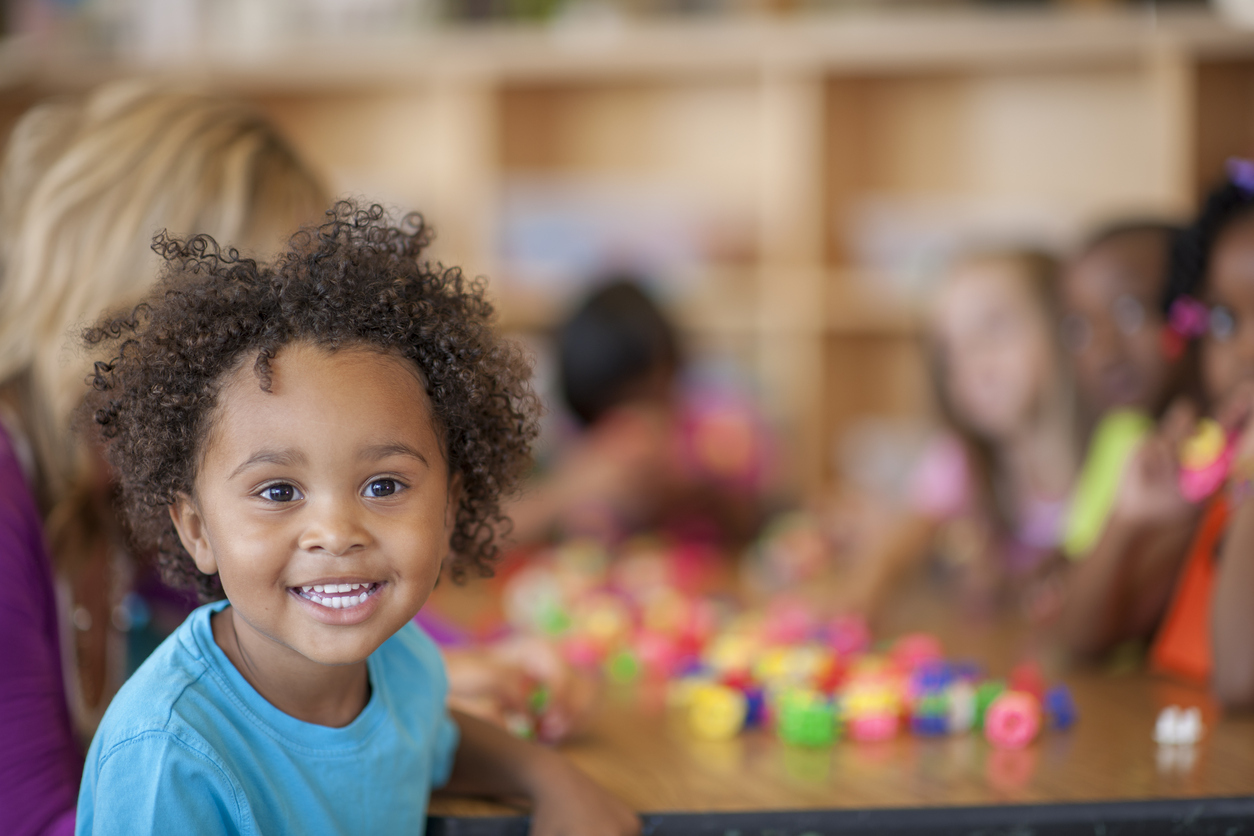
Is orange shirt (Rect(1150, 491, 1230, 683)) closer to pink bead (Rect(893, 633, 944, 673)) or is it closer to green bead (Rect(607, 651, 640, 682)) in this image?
pink bead (Rect(893, 633, 944, 673))

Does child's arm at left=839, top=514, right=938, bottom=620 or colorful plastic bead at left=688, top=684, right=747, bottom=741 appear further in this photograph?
child's arm at left=839, top=514, right=938, bottom=620

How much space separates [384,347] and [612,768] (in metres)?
0.41

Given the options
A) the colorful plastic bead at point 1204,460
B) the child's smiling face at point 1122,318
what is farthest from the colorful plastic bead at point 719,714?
the child's smiling face at point 1122,318

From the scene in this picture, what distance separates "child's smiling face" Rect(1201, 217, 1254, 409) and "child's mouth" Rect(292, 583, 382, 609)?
2.88 ft

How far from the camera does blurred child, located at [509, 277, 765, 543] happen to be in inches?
83.9

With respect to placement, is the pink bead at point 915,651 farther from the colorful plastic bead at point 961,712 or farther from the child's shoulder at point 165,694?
the child's shoulder at point 165,694

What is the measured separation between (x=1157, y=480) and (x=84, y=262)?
1.08m

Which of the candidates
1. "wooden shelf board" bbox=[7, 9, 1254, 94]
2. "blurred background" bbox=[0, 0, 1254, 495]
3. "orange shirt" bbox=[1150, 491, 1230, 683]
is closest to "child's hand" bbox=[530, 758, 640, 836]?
"orange shirt" bbox=[1150, 491, 1230, 683]

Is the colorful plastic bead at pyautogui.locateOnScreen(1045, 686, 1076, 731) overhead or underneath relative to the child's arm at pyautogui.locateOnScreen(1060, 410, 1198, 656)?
underneath

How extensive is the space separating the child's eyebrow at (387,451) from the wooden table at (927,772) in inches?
11.2

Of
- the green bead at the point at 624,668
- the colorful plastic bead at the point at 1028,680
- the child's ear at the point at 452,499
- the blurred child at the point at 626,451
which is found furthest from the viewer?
the blurred child at the point at 626,451

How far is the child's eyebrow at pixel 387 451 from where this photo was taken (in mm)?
719

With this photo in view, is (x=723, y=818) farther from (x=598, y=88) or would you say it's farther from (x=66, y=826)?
(x=598, y=88)

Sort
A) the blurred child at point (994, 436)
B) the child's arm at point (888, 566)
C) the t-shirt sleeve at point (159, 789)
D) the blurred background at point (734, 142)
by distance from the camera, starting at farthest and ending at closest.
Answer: the blurred background at point (734, 142)
the blurred child at point (994, 436)
the child's arm at point (888, 566)
the t-shirt sleeve at point (159, 789)
